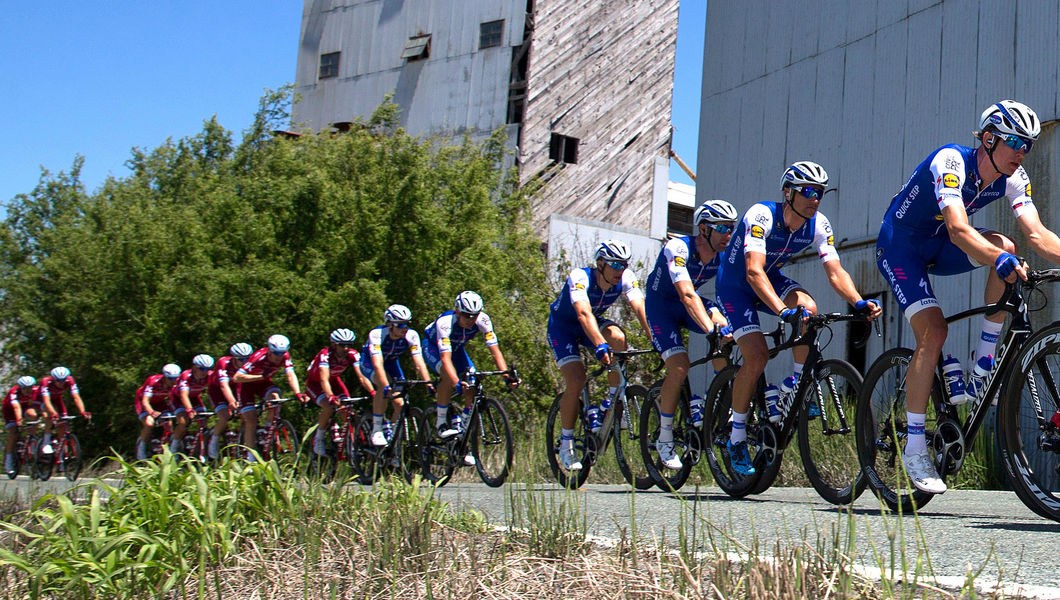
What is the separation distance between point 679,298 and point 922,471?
340cm

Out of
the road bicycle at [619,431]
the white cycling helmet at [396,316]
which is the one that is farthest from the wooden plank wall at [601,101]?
the road bicycle at [619,431]

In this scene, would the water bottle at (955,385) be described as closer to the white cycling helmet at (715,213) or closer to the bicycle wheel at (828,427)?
the bicycle wheel at (828,427)

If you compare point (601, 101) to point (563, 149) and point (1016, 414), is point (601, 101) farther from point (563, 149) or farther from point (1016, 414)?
point (1016, 414)

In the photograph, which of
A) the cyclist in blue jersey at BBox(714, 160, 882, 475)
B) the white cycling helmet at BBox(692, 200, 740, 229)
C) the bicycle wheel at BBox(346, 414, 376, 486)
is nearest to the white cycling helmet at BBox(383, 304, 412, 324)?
the bicycle wheel at BBox(346, 414, 376, 486)

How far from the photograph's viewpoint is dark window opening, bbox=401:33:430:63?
1447 inches

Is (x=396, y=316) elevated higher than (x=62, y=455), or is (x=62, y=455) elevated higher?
(x=396, y=316)

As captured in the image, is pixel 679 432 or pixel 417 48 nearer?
pixel 679 432

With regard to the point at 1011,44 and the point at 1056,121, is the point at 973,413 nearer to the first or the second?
the point at 1056,121

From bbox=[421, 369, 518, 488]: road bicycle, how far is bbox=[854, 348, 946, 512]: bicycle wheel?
5.01 m

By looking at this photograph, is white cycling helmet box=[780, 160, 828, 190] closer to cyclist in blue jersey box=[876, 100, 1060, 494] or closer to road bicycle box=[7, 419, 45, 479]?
cyclist in blue jersey box=[876, 100, 1060, 494]

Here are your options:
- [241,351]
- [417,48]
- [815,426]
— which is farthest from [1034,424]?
[417,48]

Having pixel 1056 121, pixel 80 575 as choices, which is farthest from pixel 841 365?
pixel 1056 121

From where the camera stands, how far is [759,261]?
23.9ft

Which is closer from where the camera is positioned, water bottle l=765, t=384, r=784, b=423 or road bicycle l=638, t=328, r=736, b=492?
water bottle l=765, t=384, r=784, b=423
